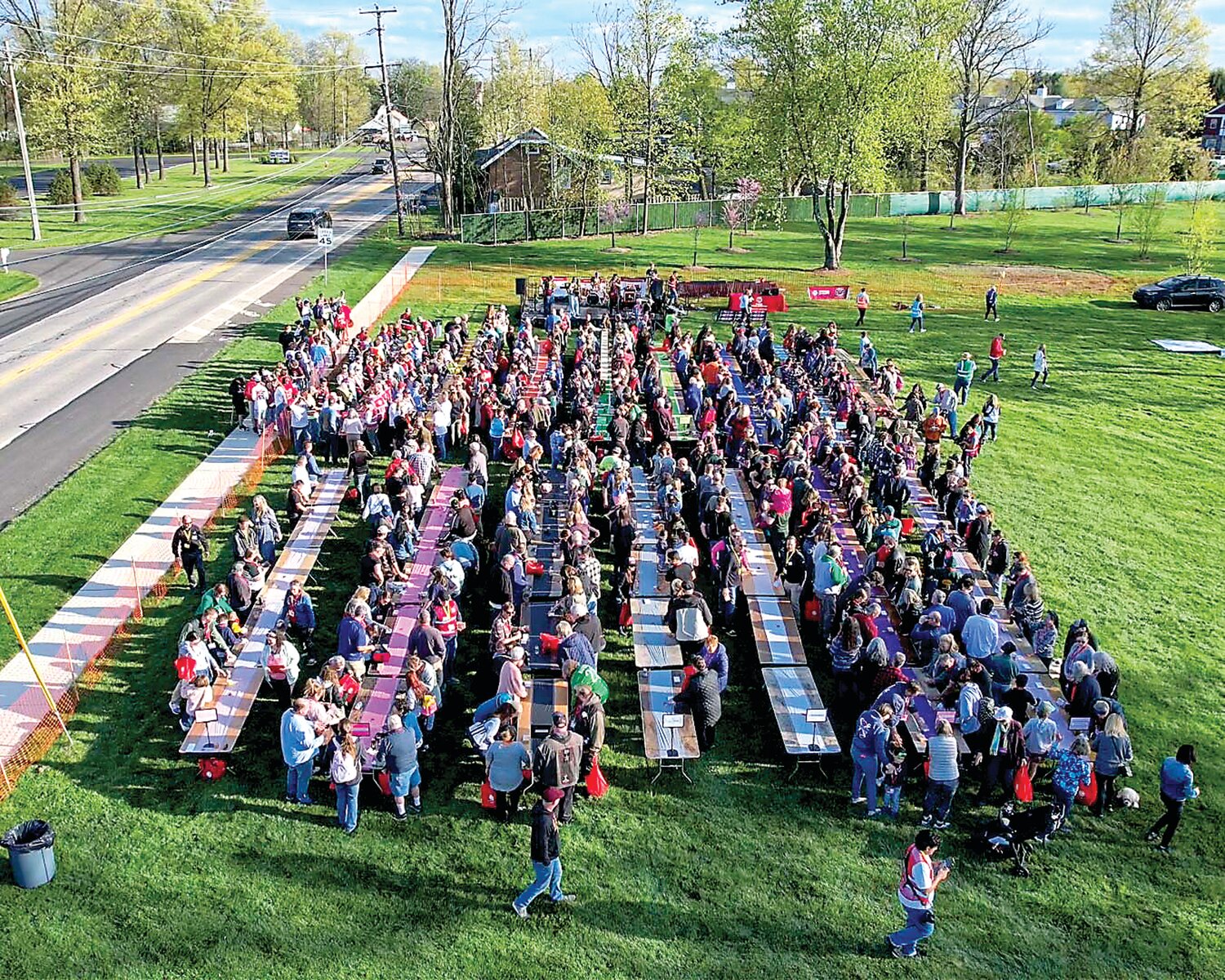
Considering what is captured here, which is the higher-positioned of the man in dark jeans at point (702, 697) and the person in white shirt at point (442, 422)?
the person in white shirt at point (442, 422)

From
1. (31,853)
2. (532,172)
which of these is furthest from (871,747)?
(532,172)

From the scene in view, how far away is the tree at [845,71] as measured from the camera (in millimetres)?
41438

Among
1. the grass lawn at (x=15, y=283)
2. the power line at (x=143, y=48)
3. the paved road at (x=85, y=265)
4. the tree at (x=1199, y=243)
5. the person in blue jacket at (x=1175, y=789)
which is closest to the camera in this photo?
the person in blue jacket at (x=1175, y=789)

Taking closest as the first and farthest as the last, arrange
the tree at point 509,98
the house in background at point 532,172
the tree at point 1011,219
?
the tree at point 1011,219, the house in background at point 532,172, the tree at point 509,98

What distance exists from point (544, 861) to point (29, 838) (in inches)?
204

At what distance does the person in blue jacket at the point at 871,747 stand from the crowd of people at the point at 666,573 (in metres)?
0.03

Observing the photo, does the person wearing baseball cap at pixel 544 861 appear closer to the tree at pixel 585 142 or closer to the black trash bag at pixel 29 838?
the black trash bag at pixel 29 838

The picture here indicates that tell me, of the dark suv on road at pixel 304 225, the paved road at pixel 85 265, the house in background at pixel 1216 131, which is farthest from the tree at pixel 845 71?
the house in background at pixel 1216 131

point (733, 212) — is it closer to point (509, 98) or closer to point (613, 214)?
point (613, 214)

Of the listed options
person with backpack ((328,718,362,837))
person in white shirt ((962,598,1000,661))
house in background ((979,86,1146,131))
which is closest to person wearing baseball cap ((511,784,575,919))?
person with backpack ((328,718,362,837))

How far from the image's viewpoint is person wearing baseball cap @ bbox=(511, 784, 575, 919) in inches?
364

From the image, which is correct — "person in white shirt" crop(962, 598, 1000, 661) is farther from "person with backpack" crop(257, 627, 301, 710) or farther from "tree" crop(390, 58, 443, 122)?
"tree" crop(390, 58, 443, 122)

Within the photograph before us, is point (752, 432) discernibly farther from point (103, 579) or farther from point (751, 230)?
point (751, 230)

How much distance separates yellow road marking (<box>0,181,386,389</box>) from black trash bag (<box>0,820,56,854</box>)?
20.4 m
